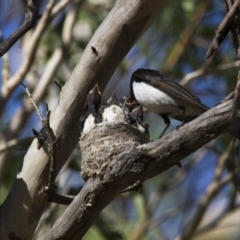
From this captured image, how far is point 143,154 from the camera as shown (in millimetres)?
3006

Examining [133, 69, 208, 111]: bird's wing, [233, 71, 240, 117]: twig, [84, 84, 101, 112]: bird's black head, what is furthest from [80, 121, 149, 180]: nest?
[233, 71, 240, 117]: twig

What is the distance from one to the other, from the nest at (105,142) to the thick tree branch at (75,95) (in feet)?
0.31

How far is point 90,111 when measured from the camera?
12.8ft

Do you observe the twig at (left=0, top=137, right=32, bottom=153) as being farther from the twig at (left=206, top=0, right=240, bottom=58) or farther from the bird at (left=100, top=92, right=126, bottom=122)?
the twig at (left=206, top=0, right=240, bottom=58)

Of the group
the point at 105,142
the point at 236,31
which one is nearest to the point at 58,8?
the point at 105,142

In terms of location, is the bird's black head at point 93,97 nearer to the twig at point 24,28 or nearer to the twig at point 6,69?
the twig at point 24,28

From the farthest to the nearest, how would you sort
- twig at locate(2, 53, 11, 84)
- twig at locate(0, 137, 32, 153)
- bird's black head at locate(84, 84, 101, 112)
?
1. twig at locate(2, 53, 11, 84)
2. twig at locate(0, 137, 32, 153)
3. bird's black head at locate(84, 84, 101, 112)

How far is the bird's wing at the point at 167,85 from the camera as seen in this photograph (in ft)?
14.4

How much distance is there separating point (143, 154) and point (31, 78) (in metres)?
3.68

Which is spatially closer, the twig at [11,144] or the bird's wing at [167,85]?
the bird's wing at [167,85]

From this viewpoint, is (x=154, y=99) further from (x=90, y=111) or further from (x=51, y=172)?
(x=51, y=172)

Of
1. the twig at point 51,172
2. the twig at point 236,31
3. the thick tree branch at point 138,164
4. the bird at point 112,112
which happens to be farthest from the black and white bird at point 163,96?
the twig at point 236,31

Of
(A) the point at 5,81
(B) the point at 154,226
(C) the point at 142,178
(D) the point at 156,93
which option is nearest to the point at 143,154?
(C) the point at 142,178

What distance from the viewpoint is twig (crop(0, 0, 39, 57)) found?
3875 mm
